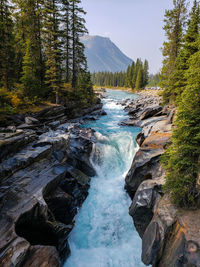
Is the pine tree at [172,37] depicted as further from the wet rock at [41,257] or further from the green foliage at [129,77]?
the green foliage at [129,77]

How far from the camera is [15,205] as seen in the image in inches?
260

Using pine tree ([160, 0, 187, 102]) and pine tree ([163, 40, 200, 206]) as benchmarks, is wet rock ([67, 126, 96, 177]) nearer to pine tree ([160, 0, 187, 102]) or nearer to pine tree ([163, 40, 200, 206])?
pine tree ([163, 40, 200, 206])

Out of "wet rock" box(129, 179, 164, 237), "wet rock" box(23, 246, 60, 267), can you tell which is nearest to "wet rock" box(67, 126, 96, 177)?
"wet rock" box(129, 179, 164, 237)

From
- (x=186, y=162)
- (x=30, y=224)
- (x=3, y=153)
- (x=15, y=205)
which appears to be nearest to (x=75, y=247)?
(x=30, y=224)

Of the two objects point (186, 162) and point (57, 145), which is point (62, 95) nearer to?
point (57, 145)

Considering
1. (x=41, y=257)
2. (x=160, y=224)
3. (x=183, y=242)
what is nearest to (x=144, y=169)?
(x=160, y=224)

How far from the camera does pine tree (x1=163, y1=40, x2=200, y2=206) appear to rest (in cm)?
611

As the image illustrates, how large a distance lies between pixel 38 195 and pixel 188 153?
25.7 feet

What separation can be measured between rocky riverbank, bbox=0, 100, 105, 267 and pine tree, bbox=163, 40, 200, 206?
6.15m

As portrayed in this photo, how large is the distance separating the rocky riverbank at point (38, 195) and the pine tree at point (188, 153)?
6.15 m

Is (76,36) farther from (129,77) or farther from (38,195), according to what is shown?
(129,77)

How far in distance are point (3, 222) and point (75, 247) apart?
444 centimetres

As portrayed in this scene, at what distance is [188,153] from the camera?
21.7 feet

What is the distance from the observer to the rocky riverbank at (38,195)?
5594mm
